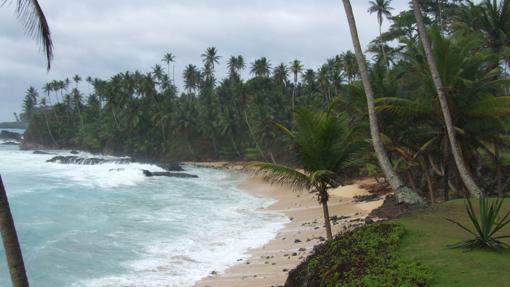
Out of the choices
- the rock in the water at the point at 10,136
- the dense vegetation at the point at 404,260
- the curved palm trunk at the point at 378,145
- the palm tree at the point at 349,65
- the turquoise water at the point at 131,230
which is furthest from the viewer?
the rock in the water at the point at 10,136

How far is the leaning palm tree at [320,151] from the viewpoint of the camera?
34.0ft

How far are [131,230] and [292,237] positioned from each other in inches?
308

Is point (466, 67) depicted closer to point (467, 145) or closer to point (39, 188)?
point (467, 145)

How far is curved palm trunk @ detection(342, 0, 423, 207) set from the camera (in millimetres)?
11344

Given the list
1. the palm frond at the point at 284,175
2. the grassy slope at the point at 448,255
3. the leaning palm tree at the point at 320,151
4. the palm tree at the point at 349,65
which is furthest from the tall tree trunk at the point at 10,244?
the palm tree at the point at 349,65

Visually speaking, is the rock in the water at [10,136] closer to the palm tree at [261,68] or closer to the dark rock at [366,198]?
the palm tree at [261,68]

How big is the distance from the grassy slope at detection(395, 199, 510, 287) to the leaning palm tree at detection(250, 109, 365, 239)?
74.8 inches

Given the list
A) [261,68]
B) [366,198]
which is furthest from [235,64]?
[366,198]

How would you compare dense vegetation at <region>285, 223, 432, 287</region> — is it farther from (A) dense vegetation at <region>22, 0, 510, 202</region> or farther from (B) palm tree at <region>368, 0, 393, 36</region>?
(B) palm tree at <region>368, 0, 393, 36</region>

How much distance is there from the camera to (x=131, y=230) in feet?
68.8

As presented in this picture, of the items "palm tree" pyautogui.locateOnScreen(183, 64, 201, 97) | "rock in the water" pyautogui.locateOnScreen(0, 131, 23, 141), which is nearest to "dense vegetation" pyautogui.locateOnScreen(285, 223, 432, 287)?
"palm tree" pyautogui.locateOnScreen(183, 64, 201, 97)

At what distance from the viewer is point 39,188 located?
3538 centimetres

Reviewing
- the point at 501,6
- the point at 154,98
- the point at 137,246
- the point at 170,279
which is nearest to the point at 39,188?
the point at 137,246

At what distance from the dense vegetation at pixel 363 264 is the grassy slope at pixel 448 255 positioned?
0.68ft
